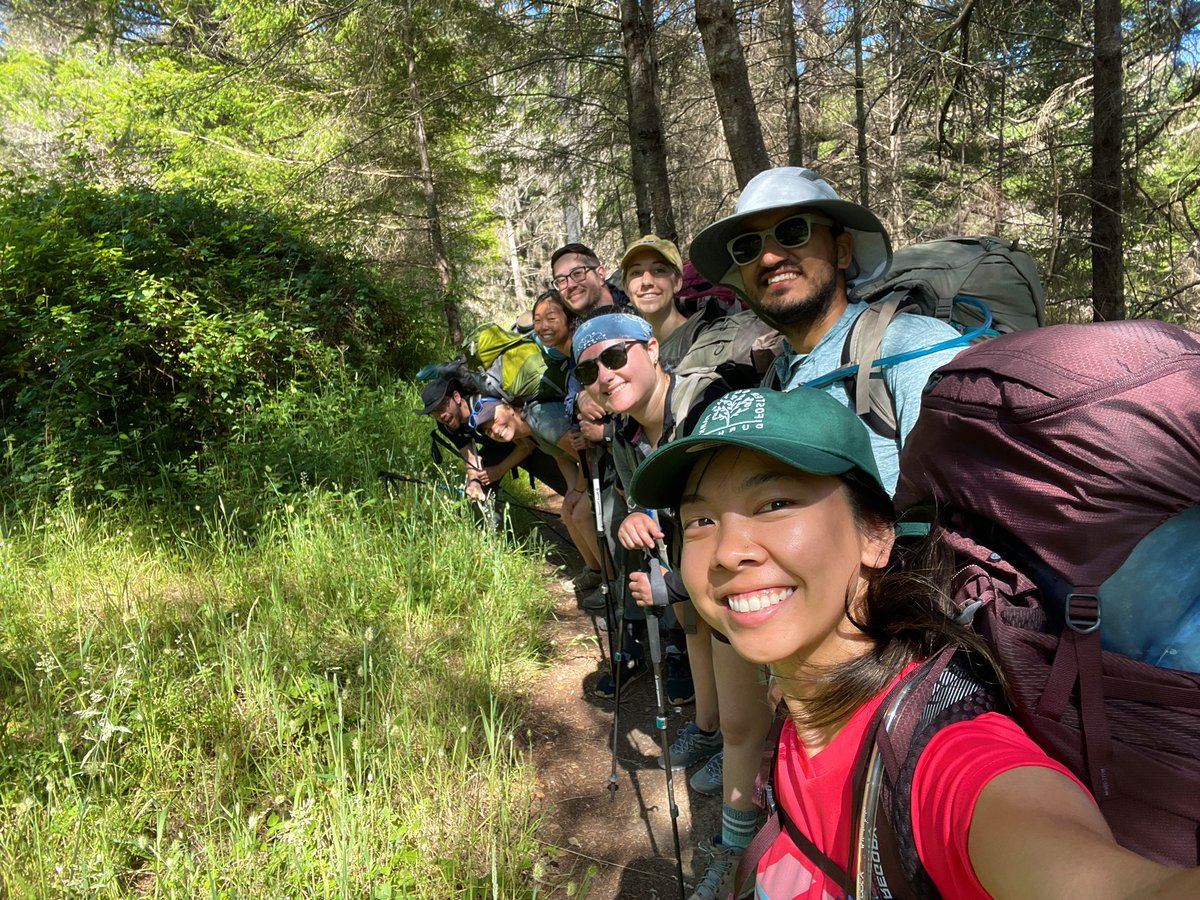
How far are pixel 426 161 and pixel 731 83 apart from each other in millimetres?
8096

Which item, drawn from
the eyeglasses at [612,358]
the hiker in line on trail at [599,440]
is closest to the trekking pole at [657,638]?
the hiker in line on trail at [599,440]

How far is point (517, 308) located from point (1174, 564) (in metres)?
26.7

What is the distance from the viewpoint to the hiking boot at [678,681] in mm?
4188

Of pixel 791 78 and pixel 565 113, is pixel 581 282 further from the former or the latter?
pixel 565 113

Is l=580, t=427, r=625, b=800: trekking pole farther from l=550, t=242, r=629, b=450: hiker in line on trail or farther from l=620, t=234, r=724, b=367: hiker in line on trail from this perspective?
l=620, t=234, r=724, b=367: hiker in line on trail

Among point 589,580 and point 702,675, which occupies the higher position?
point 702,675

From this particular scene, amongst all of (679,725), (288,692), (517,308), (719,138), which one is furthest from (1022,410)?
(517,308)

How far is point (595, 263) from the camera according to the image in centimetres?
484

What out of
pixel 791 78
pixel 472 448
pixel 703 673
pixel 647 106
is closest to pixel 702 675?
pixel 703 673

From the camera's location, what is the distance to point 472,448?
5605 mm

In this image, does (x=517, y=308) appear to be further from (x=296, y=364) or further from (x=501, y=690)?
(x=501, y=690)

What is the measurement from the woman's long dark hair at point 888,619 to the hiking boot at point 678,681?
2998mm

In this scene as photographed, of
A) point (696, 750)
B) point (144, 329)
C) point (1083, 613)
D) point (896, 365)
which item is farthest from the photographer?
point (144, 329)

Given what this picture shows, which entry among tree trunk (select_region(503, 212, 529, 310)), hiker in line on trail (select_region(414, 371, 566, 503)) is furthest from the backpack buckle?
tree trunk (select_region(503, 212, 529, 310))
